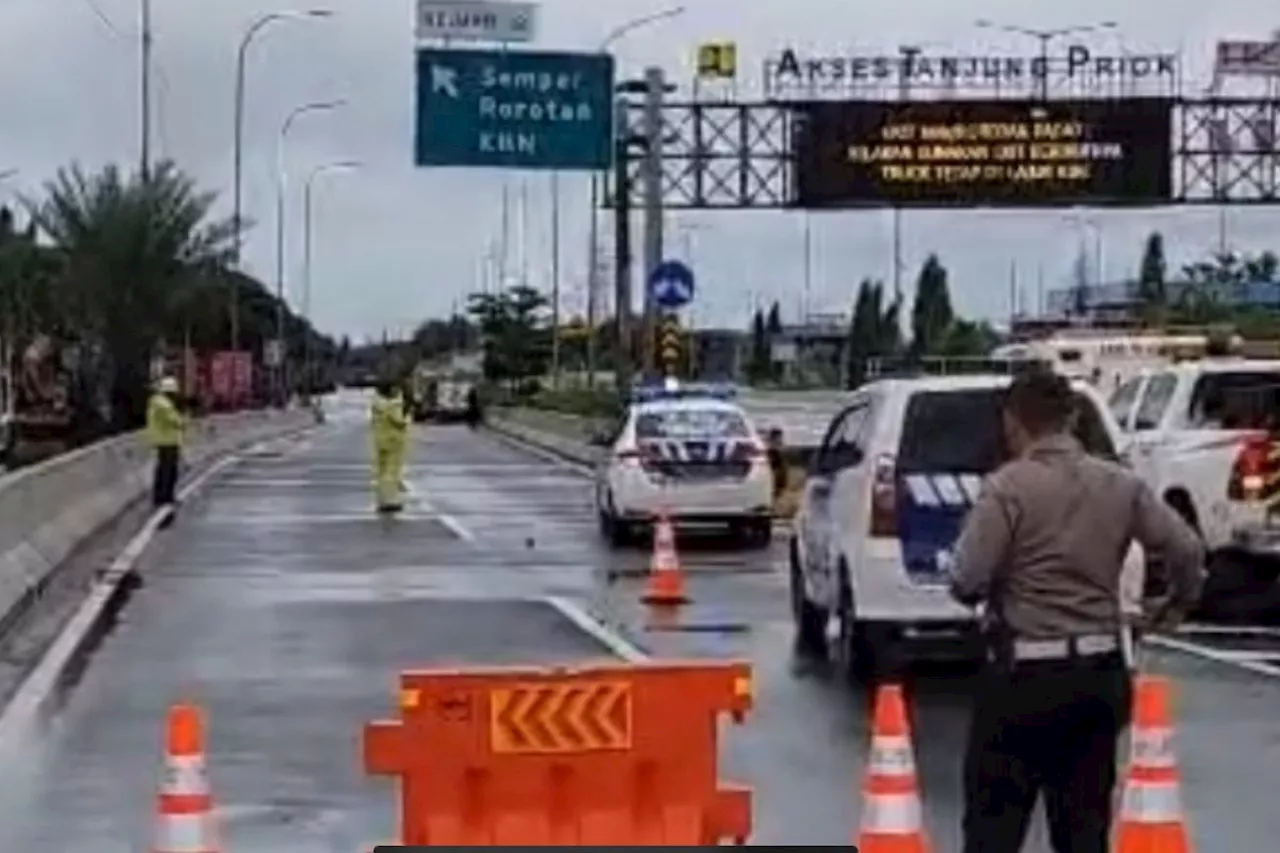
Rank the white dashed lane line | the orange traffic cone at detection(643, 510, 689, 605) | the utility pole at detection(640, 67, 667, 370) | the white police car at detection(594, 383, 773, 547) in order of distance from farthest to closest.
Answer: the utility pole at detection(640, 67, 667, 370) < the white police car at detection(594, 383, 773, 547) < the orange traffic cone at detection(643, 510, 689, 605) < the white dashed lane line

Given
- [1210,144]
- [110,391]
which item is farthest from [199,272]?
[1210,144]

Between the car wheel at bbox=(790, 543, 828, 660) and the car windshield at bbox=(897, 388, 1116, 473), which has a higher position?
the car windshield at bbox=(897, 388, 1116, 473)

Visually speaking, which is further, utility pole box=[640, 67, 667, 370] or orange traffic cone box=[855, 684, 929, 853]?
utility pole box=[640, 67, 667, 370]

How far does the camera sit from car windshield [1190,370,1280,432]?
76.6 ft

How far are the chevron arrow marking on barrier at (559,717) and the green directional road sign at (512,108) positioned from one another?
4530 centimetres

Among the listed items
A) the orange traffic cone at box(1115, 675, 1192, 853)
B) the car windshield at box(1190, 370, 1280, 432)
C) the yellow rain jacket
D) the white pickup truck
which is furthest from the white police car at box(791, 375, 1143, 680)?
the yellow rain jacket

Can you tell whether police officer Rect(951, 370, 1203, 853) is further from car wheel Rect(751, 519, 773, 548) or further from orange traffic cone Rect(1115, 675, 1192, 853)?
car wheel Rect(751, 519, 773, 548)

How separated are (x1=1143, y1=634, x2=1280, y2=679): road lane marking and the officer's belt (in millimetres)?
9693

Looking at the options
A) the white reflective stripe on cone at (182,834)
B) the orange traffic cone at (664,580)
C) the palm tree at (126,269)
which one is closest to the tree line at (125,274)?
the palm tree at (126,269)

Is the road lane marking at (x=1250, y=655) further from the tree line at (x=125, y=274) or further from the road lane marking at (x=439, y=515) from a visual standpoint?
the tree line at (x=125, y=274)

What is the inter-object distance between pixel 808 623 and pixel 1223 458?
342 cm

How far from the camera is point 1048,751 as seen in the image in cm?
920

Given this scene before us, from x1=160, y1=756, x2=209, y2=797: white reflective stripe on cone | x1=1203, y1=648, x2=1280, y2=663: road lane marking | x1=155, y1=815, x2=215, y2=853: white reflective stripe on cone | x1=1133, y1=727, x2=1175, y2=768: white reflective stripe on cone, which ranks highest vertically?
x1=1133, y1=727, x2=1175, y2=768: white reflective stripe on cone

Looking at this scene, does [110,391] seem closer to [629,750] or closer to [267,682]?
[267,682]
